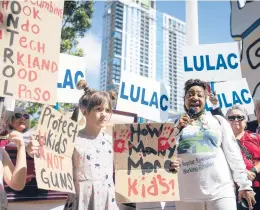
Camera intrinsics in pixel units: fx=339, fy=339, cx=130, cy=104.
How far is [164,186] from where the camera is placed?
2217 millimetres

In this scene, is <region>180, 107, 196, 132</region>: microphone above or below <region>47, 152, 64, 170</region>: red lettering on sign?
above

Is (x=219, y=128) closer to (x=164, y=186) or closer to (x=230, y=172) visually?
(x=230, y=172)

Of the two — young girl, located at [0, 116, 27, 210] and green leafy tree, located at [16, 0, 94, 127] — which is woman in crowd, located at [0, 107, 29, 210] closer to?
young girl, located at [0, 116, 27, 210]

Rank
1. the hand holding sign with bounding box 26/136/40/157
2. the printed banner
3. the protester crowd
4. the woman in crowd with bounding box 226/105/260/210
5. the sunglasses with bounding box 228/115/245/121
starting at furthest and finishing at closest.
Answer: the printed banner, the sunglasses with bounding box 228/115/245/121, the woman in crowd with bounding box 226/105/260/210, the protester crowd, the hand holding sign with bounding box 26/136/40/157

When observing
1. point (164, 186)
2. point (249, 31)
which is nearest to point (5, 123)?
point (164, 186)

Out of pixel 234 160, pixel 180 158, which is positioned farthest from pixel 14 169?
pixel 234 160

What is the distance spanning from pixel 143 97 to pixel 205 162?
278 cm

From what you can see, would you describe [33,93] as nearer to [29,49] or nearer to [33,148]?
[29,49]

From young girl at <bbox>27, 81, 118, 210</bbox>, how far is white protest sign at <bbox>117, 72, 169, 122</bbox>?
255 centimetres

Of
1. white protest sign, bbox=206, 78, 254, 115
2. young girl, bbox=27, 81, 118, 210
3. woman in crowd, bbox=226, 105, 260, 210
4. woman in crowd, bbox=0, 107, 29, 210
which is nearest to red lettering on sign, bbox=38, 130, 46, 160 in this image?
woman in crowd, bbox=0, 107, 29, 210

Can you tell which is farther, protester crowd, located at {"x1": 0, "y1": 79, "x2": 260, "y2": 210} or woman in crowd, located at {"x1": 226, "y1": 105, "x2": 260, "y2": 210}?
Result: woman in crowd, located at {"x1": 226, "y1": 105, "x2": 260, "y2": 210}

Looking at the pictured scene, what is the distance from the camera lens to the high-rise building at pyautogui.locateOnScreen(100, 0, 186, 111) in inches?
4222

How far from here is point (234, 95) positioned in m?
5.07

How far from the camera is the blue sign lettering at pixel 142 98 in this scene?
4.86 meters
